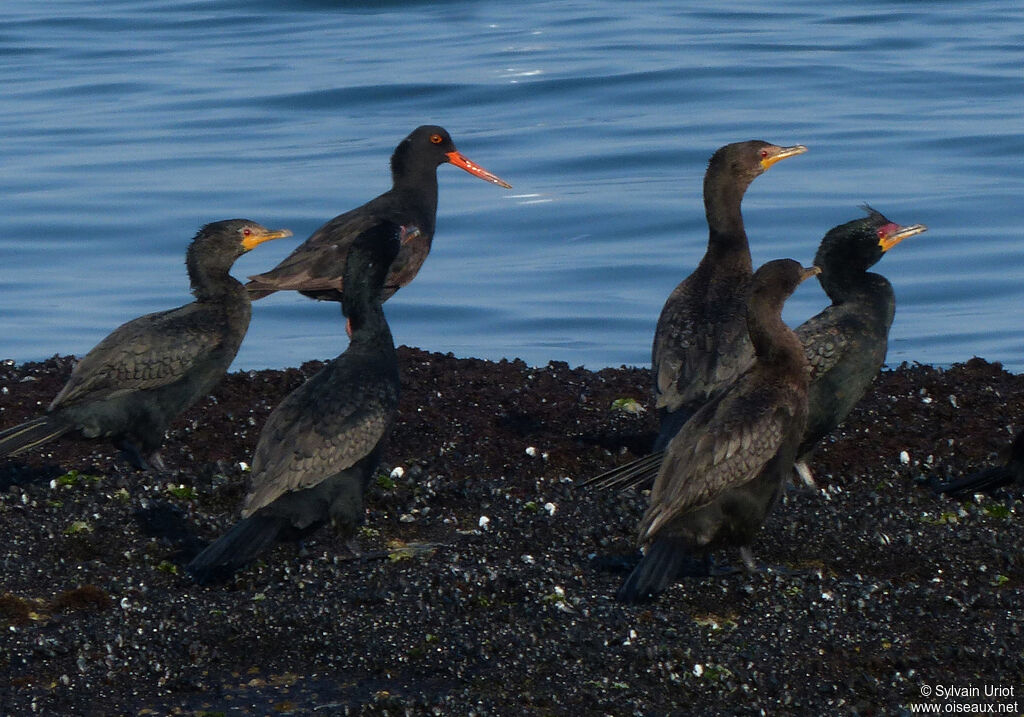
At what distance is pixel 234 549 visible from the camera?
23.3 feet

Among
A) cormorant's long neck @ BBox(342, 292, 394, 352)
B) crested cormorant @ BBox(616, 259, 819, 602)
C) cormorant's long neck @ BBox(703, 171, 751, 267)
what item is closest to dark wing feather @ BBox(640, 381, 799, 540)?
crested cormorant @ BBox(616, 259, 819, 602)

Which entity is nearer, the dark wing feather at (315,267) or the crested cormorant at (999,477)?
the crested cormorant at (999,477)

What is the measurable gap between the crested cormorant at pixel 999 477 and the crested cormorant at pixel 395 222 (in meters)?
4.06

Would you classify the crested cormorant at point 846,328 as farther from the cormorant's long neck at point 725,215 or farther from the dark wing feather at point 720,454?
the dark wing feather at point 720,454

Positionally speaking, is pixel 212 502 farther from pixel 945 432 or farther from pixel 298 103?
pixel 298 103

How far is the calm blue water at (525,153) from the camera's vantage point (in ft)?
55.5

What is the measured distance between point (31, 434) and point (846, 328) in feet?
14.6

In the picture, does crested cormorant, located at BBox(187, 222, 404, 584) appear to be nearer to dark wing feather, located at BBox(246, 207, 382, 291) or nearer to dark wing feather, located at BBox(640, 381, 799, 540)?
dark wing feather, located at BBox(640, 381, 799, 540)

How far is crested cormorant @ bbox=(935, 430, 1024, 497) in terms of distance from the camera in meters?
8.02

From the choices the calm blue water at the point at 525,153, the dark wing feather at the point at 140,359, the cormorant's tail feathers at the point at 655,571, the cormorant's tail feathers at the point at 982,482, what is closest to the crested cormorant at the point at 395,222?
the dark wing feather at the point at 140,359

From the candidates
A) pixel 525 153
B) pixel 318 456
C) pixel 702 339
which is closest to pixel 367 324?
pixel 318 456

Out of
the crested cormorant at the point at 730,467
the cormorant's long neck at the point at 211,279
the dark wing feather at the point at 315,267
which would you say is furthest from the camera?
the dark wing feather at the point at 315,267

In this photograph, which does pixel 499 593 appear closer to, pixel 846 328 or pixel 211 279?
pixel 846 328

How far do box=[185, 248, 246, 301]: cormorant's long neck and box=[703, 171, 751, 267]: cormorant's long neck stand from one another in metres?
2.89
